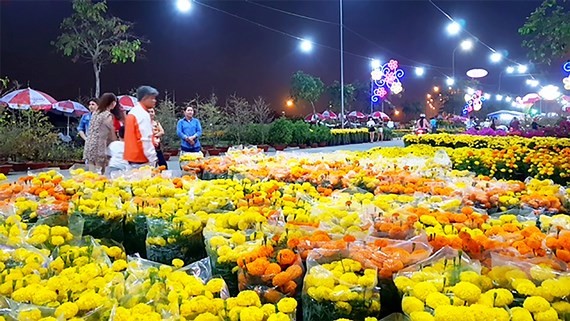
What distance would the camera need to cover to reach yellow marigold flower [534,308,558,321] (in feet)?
3.59

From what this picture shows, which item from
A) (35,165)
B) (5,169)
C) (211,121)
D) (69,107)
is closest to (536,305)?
(5,169)

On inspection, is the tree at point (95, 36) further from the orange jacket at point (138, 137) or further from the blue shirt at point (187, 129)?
the orange jacket at point (138, 137)

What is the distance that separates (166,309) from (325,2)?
80.8 ft

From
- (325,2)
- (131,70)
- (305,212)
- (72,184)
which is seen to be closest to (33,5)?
(131,70)

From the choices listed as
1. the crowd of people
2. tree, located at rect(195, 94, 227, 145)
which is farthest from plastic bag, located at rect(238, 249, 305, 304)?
tree, located at rect(195, 94, 227, 145)

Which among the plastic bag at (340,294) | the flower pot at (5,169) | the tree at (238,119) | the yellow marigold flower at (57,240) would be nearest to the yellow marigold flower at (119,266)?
the yellow marigold flower at (57,240)

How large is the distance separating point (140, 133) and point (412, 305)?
3774mm

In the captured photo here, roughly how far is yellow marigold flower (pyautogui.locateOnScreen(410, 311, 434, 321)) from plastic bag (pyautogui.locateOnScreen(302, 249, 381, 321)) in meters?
0.19

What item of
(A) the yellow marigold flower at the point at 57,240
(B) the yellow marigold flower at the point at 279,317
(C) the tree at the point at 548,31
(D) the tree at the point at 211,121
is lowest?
(B) the yellow marigold flower at the point at 279,317

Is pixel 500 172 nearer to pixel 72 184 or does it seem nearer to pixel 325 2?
pixel 72 184

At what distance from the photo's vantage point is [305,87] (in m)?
39.3

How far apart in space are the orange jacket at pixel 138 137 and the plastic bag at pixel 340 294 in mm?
3451

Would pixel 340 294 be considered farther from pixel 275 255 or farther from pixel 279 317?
pixel 275 255

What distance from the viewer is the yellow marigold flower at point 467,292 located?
1159mm
